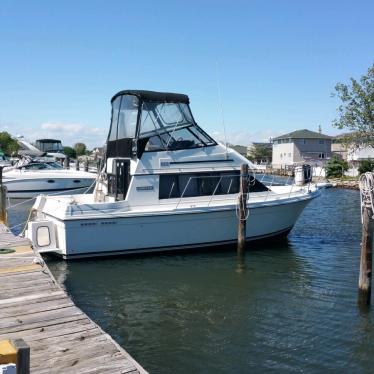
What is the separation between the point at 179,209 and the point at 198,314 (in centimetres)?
440

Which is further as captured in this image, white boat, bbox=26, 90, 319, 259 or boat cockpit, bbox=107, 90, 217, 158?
boat cockpit, bbox=107, 90, 217, 158

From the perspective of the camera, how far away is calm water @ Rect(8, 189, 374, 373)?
7.39 meters

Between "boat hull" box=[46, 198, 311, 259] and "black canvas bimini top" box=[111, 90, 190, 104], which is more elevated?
"black canvas bimini top" box=[111, 90, 190, 104]

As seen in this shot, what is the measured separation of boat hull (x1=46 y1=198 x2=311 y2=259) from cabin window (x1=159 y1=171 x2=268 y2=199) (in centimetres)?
82

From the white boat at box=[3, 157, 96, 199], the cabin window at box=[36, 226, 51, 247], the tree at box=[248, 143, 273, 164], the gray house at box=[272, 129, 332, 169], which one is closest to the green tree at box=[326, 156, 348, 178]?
the gray house at box=[272, 129, 332, 169]

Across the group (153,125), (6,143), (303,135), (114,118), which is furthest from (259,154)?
(153,125)

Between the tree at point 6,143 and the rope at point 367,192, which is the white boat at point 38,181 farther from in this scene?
the tree at point 6,143

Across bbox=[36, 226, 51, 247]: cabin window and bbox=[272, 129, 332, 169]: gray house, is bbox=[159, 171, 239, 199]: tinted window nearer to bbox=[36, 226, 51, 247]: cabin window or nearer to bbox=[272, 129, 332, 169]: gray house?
bbox=[36, 226, 51, 247]: cabin window

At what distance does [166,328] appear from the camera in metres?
8.55

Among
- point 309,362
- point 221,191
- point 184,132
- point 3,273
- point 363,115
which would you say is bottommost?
point 309,362

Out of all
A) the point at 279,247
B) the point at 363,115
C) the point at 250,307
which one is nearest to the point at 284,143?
the point at 363,115

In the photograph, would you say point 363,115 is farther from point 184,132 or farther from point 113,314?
point 113,314

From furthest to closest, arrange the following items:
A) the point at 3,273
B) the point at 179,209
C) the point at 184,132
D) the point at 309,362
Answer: the point at 184,132, the point at 179,209, the point at 3,273, the point at 309,362

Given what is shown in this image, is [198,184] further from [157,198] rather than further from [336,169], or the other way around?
[336,169]
